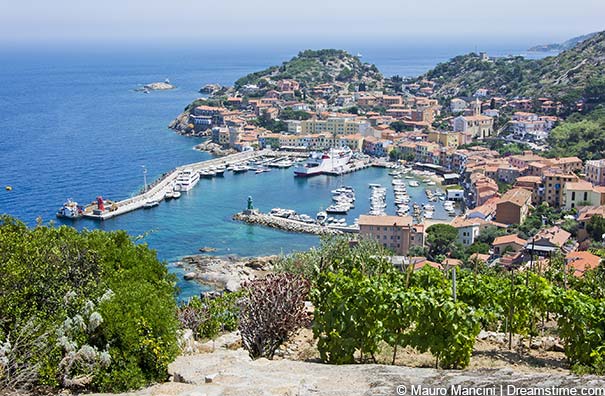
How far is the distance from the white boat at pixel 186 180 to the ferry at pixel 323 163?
659cm

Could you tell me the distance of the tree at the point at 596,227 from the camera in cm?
2712

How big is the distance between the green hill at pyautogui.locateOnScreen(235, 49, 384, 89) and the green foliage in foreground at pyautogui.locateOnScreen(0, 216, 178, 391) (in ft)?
214

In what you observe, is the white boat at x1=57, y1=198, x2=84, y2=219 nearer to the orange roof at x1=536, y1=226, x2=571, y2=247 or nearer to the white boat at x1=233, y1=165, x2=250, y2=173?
the white boat at x1=233, y1=165, x2=250, y2=173

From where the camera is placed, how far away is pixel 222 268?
25.0 m

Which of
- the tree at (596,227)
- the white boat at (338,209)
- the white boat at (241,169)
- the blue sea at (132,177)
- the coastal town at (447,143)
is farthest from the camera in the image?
the white boat at (241,169)

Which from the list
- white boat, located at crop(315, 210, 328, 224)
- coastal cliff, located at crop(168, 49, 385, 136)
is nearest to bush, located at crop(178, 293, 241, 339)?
white boat, located at crop(315, 210, 328, 224)

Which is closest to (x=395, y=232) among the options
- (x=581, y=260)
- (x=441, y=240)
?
(x=441, y=240)

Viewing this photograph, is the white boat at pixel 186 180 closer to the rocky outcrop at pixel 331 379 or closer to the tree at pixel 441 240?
the tree at pixel 441 240

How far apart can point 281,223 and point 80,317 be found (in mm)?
24453

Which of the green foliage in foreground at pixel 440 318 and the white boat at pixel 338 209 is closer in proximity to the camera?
the green foliage in foreground at pixel 440 318

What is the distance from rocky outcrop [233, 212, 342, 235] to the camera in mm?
30531

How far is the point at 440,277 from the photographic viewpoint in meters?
9.03

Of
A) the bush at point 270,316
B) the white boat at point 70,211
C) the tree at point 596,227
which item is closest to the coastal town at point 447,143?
the tree at point 596,227

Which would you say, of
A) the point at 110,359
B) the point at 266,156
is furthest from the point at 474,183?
the point at 110,359
